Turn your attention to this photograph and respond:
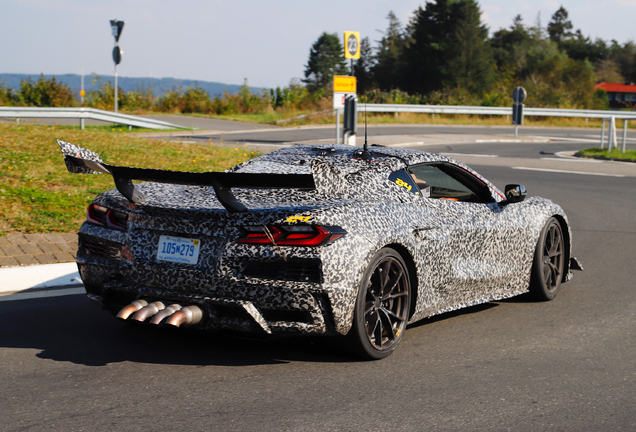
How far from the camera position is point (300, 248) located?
4.01 m

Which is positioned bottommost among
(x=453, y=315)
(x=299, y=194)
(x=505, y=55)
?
(x=453, y=315)

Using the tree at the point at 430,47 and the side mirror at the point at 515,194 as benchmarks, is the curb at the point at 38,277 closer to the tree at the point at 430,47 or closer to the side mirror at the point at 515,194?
the side mirror at the point at 515,194

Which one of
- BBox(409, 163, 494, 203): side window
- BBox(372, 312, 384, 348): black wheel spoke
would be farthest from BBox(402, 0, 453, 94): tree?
BBox(372, 312, 384, 348): black wheel spoke

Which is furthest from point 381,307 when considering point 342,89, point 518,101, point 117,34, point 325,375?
point 518,101

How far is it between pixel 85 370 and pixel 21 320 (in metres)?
1.36

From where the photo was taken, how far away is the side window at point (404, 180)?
16.2ft

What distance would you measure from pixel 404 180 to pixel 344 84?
14.6m

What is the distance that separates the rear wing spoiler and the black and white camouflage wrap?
7 cm

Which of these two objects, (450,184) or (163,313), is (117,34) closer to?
(450,184)

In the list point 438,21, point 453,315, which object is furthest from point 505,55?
point 453,315

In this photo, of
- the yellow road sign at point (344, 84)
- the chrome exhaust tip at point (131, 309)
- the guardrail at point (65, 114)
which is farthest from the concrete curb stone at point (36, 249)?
the guardrail at point (65, 114)

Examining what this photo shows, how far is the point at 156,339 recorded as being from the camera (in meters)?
4.86

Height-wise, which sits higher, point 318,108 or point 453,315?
point 318,108

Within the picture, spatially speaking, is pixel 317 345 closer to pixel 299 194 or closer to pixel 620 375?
pixel 299 194
